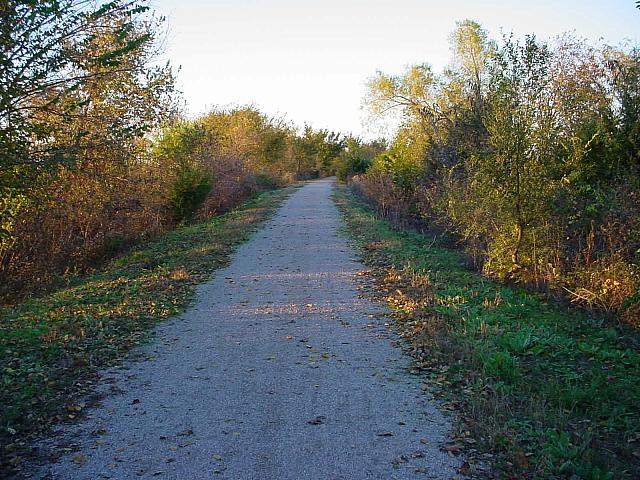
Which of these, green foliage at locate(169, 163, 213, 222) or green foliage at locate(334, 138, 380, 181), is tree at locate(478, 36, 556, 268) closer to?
green foliage at locate(169, 163, 213, 222)

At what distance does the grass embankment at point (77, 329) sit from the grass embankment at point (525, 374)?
354cm

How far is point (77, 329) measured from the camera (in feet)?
24.6

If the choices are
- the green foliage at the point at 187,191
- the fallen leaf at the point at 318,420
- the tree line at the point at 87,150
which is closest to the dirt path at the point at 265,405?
the fallen leaf at the point at 318,420

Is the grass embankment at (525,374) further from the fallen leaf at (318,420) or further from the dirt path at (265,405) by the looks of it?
the fallen leaf at (318,420)

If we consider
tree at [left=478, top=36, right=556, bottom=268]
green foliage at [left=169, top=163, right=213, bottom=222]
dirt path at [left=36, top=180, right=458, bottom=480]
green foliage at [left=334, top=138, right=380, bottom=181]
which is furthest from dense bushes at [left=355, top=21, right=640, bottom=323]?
green foliage at [left=334, top=138, right=380, bottom=181]

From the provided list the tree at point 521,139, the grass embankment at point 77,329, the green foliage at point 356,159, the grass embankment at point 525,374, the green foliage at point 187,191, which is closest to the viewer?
the grass embankment at point 525,374

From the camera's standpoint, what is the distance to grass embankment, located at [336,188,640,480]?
14.3ft

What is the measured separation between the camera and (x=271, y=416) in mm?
5027

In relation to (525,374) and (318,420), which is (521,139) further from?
(318,420)

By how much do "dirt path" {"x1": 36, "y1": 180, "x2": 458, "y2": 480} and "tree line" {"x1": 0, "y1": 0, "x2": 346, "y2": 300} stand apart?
279 cm

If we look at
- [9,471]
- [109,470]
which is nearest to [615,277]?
[109,470]

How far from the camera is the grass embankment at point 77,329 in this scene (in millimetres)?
5191

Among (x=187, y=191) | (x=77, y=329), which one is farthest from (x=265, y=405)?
(x=187, y=191)

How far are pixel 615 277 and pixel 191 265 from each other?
8.18m
